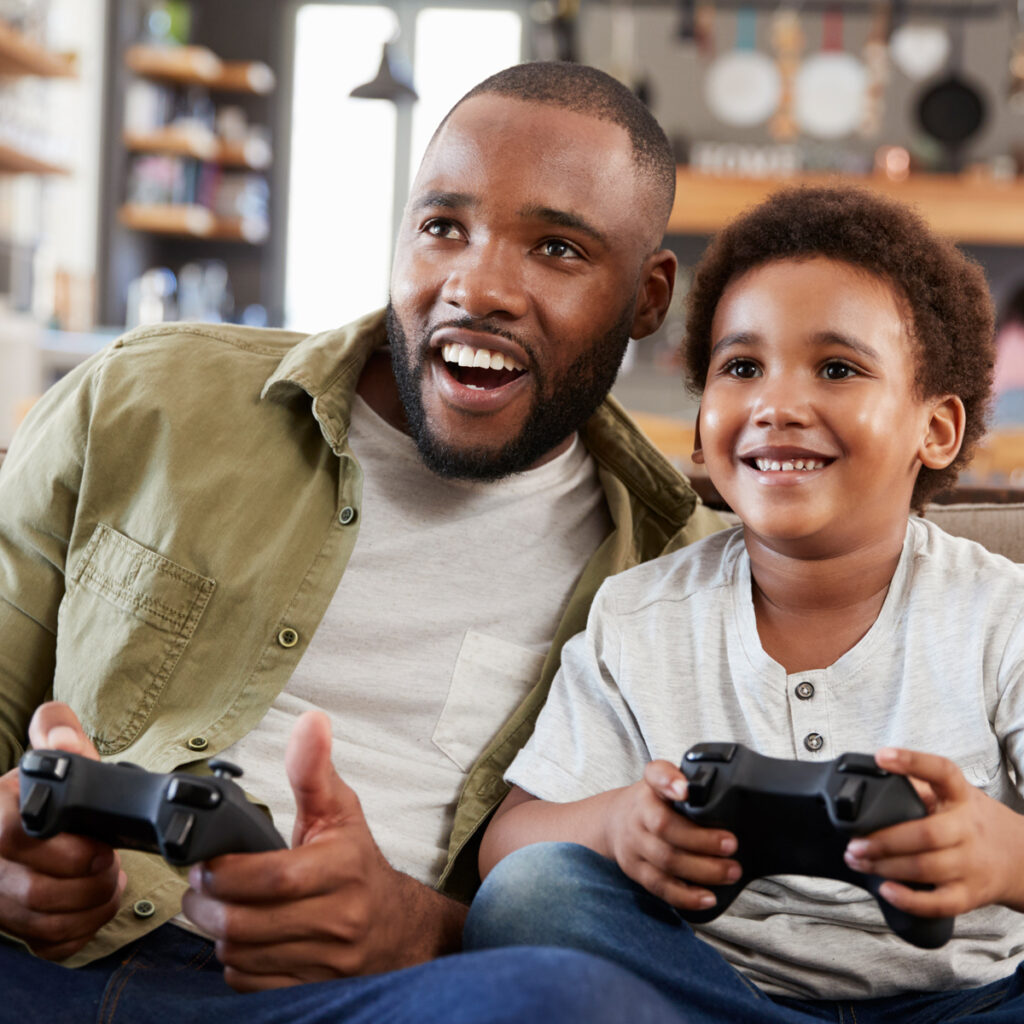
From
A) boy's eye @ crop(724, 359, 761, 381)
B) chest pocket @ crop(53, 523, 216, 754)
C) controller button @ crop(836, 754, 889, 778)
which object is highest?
boy's eye @ crop(724, 359, 761, 381)

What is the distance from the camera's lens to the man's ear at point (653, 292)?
4.78ft

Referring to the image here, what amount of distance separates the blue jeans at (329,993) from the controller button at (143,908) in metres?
0.03

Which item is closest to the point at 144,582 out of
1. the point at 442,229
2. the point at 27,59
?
the point at 442,229

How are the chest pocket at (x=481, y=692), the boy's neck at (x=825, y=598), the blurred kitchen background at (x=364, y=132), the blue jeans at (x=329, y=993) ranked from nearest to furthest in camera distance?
the blue jeans at (x=329, y=993) < the boy's neck at (x=825, y=598) < the chest pocket at (x=481, y=692) < the blurred kitchen background at (x=364, y=132)

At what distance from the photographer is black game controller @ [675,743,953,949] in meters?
0.79

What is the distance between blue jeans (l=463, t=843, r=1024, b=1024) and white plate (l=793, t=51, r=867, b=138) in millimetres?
5426

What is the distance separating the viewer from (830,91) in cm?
584

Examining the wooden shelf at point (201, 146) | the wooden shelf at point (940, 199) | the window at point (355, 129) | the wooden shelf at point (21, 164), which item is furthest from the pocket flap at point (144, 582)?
the window at point (355, 129)

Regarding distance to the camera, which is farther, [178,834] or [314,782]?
[314,782]

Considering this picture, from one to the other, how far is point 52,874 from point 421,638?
47 cm

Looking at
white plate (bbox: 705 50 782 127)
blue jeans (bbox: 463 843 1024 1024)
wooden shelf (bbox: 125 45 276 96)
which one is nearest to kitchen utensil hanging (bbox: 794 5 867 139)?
white plate (bbox: 705 50 782 127)

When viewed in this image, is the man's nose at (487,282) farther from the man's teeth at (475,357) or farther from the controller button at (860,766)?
the controller button at (860,766)

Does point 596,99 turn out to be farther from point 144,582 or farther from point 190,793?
point 190,793

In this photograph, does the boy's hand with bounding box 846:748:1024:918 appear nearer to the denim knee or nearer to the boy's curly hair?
the denim knee
